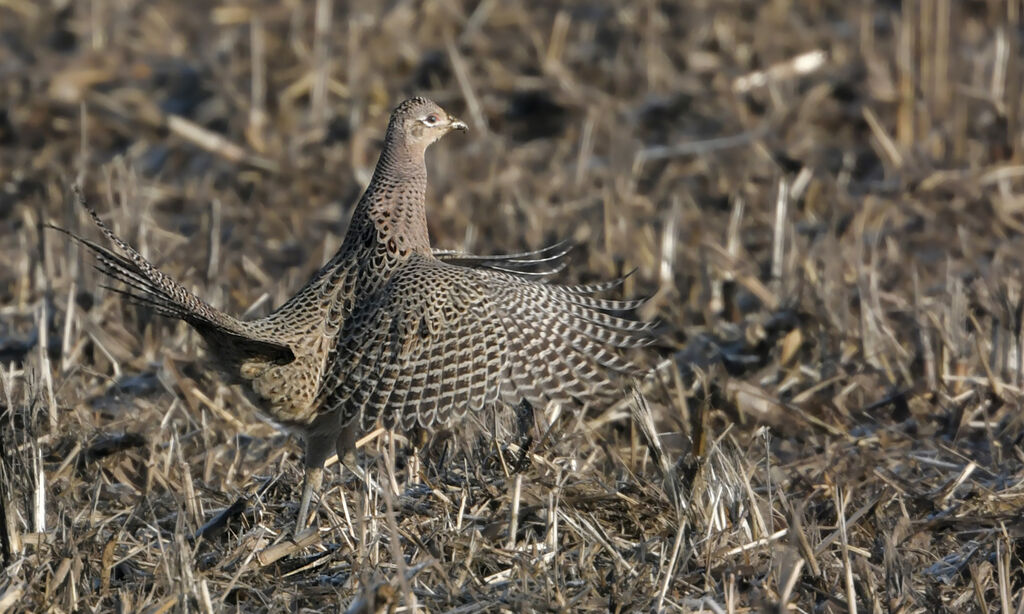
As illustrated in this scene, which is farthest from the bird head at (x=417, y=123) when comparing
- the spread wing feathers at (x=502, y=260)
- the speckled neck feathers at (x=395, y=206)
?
the spread wing feathers at (x=502, y=260)

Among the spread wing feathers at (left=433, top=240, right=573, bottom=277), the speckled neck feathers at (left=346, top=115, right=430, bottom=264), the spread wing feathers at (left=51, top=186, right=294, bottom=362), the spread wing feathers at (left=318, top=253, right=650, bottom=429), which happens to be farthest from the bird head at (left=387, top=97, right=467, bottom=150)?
the spread wing feathers at (left=51, top=186, right=294, bottom=362)

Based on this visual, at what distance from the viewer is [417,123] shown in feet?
18.0

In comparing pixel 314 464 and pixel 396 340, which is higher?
pixel 396 340

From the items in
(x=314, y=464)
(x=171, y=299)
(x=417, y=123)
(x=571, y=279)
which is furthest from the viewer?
(x=571, y=279)

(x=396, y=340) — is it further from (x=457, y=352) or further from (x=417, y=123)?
(x=417, y=123)

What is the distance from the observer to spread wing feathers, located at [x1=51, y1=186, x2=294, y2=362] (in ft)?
15.1

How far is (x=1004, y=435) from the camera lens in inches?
219

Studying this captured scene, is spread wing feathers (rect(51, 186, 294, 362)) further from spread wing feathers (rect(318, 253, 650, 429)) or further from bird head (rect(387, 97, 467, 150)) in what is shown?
bird head (rect(387, 97, 467, 150))

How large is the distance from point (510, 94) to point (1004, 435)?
481 cm

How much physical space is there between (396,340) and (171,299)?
732mm

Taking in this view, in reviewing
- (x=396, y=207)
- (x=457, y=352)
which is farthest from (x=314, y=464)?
(x=396, y=207)

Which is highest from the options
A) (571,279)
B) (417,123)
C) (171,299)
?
(417,123)

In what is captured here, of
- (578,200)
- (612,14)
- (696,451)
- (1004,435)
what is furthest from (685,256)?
(612,14)

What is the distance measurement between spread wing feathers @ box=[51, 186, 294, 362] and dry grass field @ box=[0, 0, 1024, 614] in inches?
17.4
